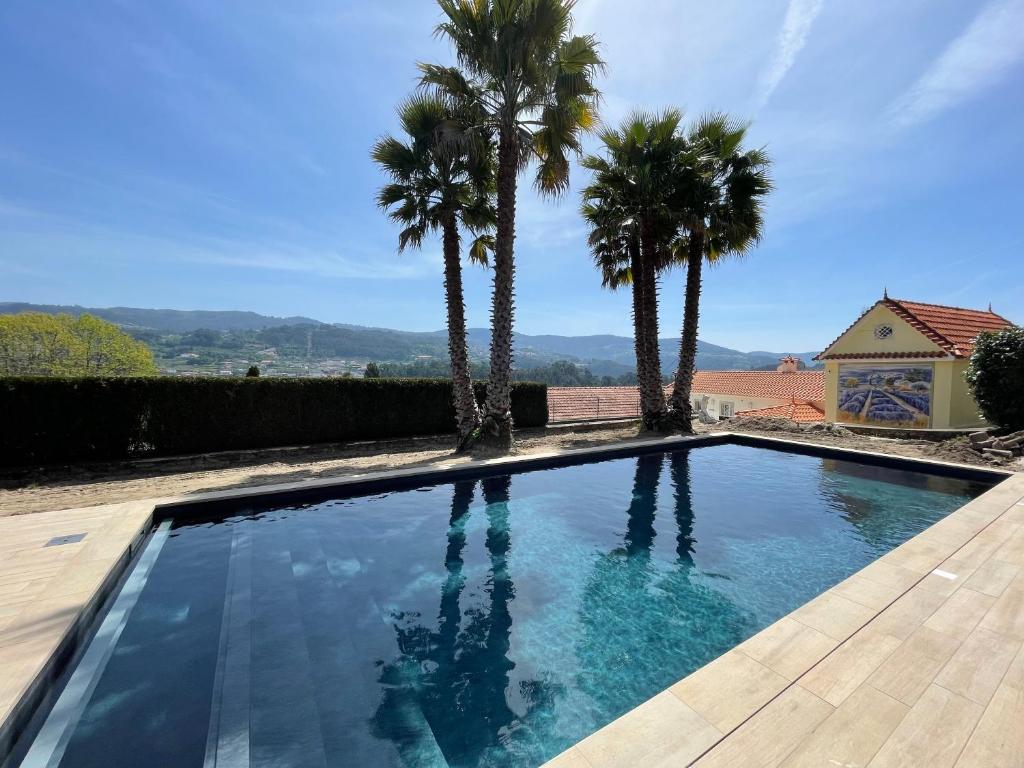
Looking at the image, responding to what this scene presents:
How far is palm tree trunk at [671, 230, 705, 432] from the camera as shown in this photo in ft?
46.2

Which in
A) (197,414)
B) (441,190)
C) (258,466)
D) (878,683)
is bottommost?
(258,466)

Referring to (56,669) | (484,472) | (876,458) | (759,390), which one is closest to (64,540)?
(56,669)

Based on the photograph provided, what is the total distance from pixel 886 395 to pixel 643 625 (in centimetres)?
1689

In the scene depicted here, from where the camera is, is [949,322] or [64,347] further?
[64,347]

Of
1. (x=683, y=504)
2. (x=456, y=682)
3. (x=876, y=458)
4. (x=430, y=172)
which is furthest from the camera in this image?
(x=430, y=172)

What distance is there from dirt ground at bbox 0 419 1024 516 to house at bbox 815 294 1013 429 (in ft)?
11.6

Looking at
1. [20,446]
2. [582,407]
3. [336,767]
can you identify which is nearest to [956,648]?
[336,767]

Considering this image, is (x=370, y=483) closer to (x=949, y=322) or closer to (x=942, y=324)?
(x=942, y=324)

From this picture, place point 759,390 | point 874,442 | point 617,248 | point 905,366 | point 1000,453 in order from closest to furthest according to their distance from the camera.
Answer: point 1000,453
point 874,442
point 905,366
point 617,248
point 759,390

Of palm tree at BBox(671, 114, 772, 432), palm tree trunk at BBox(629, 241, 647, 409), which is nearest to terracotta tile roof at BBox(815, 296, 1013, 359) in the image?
palm tree at BBox(671, 114, 772, 432)

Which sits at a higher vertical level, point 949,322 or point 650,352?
point 949,322

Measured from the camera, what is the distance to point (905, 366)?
Result: 15211mm

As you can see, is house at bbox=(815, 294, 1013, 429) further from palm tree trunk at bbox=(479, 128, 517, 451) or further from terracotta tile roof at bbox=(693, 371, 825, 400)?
palm tree trunk at bbox=(479, 128, 517, 451)

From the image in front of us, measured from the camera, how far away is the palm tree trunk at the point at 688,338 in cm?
1407
